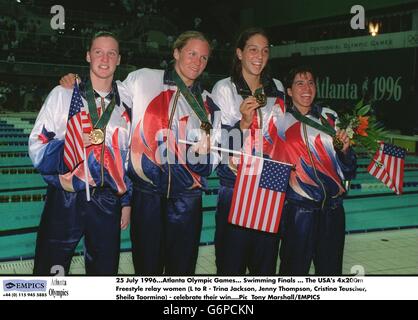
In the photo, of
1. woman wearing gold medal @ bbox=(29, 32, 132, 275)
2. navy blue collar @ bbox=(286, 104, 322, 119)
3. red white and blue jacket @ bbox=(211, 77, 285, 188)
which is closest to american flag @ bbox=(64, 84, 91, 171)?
woman wearing gold medal @ bbox=(29, 32, 132, 275)

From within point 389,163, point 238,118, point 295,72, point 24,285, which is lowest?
point 24,285

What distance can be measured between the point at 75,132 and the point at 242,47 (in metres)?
0.96

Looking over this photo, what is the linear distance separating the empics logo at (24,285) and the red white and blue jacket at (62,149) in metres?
0.45

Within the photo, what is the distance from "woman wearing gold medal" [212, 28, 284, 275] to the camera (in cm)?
235

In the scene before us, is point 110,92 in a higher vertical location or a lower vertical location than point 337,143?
higher

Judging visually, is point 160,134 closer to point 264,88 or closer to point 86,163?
point 86,163

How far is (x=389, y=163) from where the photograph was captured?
8.66 ft

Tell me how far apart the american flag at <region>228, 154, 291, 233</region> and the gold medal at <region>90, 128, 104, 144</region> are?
0.70 m

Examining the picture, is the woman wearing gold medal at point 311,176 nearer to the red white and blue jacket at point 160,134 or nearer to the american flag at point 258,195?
the american flag at point 258,195

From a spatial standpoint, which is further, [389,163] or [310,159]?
[389,163]

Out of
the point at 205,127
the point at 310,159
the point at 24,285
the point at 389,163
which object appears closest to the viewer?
the point at 24,285

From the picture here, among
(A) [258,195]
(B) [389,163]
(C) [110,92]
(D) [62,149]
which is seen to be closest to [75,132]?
(D) [62,149]
